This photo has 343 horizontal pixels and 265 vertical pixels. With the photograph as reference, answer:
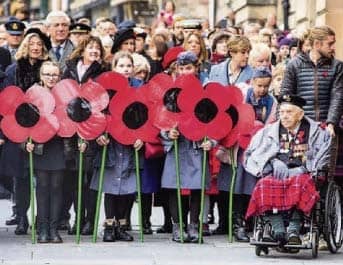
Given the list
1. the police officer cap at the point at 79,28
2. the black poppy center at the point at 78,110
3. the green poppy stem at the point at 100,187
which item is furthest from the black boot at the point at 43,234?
the police officer cap at the point at 79,28

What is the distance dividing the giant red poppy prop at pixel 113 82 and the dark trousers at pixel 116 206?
1.00 metres

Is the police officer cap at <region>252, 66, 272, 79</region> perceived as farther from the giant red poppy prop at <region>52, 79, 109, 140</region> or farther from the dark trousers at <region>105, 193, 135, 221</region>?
the dark trousers at <region>105, 193, 135, 221</region>

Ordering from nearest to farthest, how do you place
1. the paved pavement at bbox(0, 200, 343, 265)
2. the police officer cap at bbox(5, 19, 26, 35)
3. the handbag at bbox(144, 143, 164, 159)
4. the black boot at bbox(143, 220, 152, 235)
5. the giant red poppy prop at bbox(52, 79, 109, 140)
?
the paved pavement at bbox(0, 200, 343, 265) < the giant red poppy prop at bbox(52, 79, 109, 140) < the handbag at bbox(144, 143, 164, 159) < the black boot at bbox(143, 220, 152, 235) < the police officer cap at bbox(5, 19, 26, 35)

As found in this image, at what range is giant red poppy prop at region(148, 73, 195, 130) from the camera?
1523cm

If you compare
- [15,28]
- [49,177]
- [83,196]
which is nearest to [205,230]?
[83,196]

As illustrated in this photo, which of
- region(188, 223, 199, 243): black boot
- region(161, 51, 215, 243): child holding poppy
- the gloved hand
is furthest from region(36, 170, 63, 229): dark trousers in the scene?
the gloved hand

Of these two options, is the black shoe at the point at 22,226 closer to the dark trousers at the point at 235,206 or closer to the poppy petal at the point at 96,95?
the poppy petal at the point at 96,95

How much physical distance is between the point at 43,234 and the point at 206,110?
188cm

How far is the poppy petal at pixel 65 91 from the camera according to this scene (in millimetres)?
15266

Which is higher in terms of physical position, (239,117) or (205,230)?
(239,117)

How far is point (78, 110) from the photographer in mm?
15305

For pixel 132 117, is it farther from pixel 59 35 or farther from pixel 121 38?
pixel 59 35

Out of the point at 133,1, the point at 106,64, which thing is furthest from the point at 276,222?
the point at 133,1

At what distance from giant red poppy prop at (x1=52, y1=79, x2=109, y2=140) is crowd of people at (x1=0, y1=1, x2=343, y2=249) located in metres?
0.12
